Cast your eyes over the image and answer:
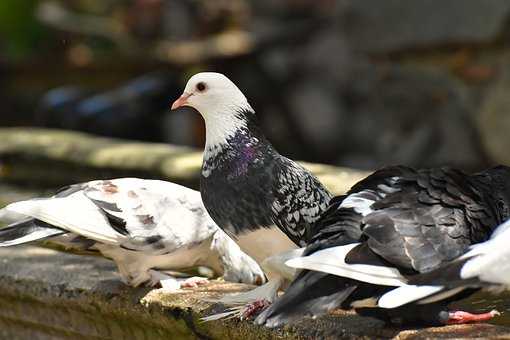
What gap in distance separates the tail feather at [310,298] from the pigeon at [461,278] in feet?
0.35

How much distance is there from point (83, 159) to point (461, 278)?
372 centimetres

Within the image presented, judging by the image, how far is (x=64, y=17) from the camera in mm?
14359

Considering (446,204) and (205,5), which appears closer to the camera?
(446,204)

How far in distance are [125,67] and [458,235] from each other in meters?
9.82

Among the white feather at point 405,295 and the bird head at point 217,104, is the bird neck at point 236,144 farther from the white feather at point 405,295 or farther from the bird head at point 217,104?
the white feather at point 405,295

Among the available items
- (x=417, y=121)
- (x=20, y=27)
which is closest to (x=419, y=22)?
(x=417, y=121)

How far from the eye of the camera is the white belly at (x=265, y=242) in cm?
325


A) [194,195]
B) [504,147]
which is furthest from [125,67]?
[194,195]

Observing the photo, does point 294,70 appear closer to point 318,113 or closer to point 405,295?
point 318,113

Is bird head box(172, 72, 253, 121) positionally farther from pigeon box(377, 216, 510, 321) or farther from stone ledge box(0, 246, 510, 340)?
pigeon box(377, 216, 510, 321)

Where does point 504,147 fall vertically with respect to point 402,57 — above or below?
below

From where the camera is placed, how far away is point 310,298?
105 inches

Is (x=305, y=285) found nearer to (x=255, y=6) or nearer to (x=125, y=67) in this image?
(x=255, y=6)

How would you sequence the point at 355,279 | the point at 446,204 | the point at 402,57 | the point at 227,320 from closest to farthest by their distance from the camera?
the point at 355,279 → the point at 446,204 → the point at 227,320 → the point at 402,57
